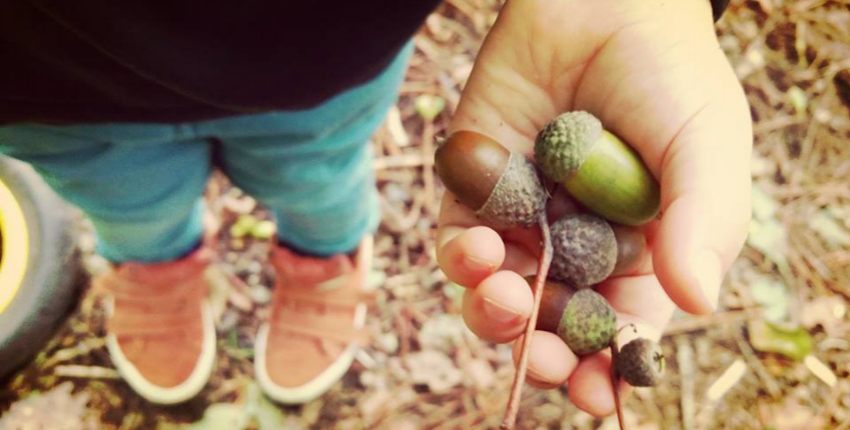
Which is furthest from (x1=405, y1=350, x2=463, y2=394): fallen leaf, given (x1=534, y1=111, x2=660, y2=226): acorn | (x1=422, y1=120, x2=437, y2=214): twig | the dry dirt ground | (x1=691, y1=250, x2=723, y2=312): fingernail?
(x1=691, y1=250, x2=723, y2=312): fingernail

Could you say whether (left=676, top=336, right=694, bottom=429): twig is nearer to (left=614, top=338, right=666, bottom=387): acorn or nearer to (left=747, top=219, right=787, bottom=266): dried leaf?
(left=747, top=219, right=787, bottom=266): dried leaf

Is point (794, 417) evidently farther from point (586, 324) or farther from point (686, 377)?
point (586, 324)

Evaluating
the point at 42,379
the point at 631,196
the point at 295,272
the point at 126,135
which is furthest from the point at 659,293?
→ the point at 42,379

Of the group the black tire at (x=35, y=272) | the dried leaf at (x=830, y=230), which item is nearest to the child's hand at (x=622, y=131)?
the black tire at (x=35, y=272)

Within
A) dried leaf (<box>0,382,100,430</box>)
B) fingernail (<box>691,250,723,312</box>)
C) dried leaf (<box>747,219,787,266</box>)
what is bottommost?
dried leaf (<box>0,382,100,430</box>)

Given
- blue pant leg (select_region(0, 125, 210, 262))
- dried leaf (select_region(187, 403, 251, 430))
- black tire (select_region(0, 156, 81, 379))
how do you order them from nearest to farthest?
blue pant leg (select_region(0, 125, 210, 262))
black tire (select_region(0, 156, 81, 379))
dried leaf (select_region(187, 403, 251, 430))

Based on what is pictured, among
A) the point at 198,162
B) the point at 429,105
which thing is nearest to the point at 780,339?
the point at 429,105
